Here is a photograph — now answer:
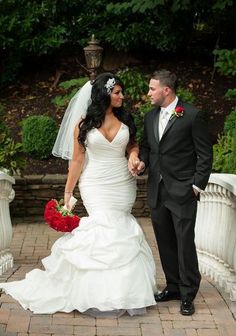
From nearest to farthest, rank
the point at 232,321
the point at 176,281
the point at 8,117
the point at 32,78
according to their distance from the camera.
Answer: the point at 232,321 < the point at 176,281 < the point at 8,117 < the point at 32,78

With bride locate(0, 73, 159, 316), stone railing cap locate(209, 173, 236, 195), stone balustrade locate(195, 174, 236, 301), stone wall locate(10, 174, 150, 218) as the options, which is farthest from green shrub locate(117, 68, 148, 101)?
bride locate(0, 73, 159, 316)

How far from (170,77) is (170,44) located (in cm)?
796

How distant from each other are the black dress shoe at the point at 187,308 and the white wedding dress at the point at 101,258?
24 centimetres

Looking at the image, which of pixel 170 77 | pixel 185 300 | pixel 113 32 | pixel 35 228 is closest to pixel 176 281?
pixel 185 300

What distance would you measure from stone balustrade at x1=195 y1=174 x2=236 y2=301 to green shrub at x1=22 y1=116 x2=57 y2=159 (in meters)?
4.64

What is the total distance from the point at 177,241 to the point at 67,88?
775 cm

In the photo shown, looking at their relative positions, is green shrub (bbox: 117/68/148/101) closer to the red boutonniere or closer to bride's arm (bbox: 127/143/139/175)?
bride's arm (bbox: 127/143/139/175)

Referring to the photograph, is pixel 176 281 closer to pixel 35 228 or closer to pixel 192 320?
pixel 192 320

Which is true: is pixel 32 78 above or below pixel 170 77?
below

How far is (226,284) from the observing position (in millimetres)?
6328

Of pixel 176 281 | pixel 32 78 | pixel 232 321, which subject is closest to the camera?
pixel 232 321

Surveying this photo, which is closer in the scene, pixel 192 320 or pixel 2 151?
pixel 192 320

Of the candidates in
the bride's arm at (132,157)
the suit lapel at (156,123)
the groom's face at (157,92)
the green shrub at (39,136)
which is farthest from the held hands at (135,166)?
the green shrub at (39,136)

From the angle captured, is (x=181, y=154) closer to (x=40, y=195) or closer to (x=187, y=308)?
(x=187, y=308)
